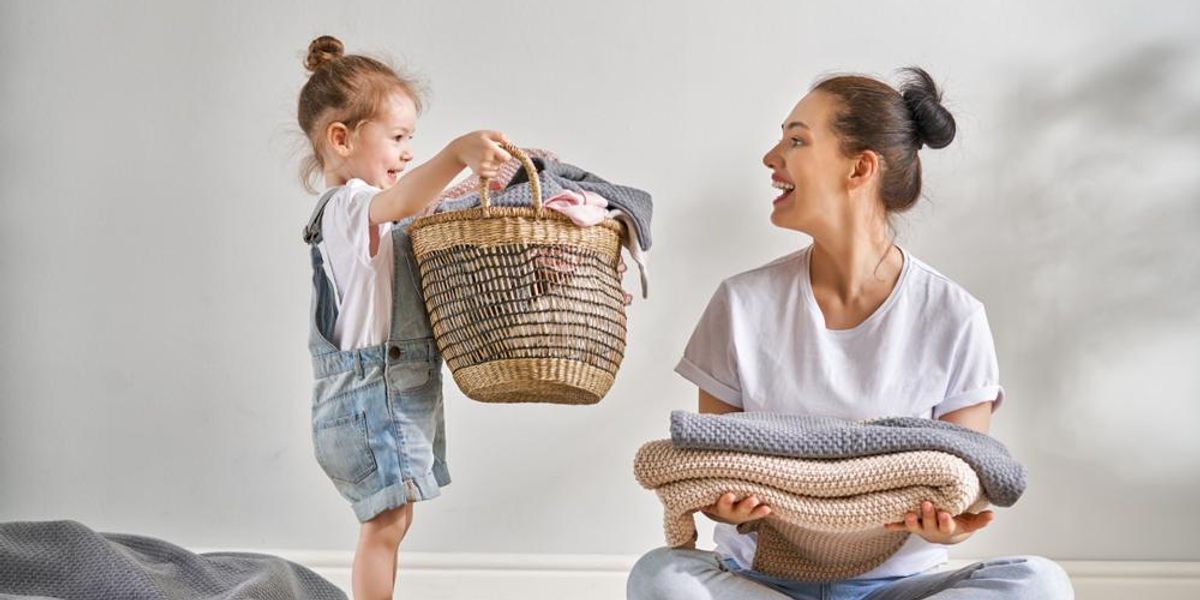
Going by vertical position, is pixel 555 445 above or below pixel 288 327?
below

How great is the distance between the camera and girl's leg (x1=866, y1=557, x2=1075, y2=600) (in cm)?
158

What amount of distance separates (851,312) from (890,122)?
0.29 metres

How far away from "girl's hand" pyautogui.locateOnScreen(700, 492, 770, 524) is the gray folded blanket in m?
0.44

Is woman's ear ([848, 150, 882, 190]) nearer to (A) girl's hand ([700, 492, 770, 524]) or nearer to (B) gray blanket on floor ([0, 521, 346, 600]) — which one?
(A) girl's hand ([700, 492, 770, 524])

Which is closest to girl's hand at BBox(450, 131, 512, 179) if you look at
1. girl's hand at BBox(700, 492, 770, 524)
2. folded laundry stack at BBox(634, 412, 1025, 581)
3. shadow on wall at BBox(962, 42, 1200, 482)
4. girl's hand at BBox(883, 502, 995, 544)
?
folded laundry stack at BBox(634, 412, 1025, 581)

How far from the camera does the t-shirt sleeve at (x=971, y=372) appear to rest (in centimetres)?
183

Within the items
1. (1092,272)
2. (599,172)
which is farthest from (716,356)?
(1092,272)

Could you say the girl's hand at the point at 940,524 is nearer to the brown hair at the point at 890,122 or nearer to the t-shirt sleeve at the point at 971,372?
the t-shirt sleeve at the point at 971,372

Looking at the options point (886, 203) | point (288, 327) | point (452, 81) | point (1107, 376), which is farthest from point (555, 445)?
point (1107, 376)

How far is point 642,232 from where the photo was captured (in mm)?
1847

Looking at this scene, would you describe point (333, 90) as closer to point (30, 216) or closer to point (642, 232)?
point (642, 232)

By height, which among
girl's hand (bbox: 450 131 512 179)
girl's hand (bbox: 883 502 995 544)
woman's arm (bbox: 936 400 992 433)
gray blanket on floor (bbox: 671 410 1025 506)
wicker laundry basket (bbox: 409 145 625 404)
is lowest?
girl's hand (bbox: 883 502 995 544)

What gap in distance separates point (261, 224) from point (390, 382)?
2.73 ft

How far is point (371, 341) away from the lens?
1916 mm
